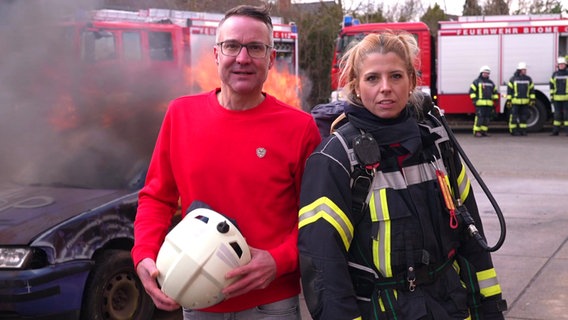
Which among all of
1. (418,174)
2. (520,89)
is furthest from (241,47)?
(520,89)

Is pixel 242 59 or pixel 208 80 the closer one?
pixel 242 59

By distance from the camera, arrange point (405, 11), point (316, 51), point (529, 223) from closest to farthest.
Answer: point (529, 223) → point (316, 51) → point (405, 11)

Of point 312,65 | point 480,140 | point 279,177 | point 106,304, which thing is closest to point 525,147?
point 480,140

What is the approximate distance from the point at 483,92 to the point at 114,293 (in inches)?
593

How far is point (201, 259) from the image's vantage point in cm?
221

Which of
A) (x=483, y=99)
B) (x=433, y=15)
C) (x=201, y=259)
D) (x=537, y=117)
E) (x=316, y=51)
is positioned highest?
(x=433, y=15)

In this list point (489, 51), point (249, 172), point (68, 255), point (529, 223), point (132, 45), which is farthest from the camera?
point (489, 51)

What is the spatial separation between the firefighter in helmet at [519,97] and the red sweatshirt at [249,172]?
660 inches

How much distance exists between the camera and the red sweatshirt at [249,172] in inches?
95.9

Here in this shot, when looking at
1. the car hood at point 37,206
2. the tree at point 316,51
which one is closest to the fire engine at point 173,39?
the car hood at point 37,206

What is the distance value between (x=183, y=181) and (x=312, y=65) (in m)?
22.1

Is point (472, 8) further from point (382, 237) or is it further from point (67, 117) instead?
point (382, 237)

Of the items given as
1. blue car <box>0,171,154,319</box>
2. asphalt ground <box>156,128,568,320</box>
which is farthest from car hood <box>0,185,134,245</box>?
asphalt ground <box>156,128,568,320</box>

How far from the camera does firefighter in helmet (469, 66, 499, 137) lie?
717 inches
